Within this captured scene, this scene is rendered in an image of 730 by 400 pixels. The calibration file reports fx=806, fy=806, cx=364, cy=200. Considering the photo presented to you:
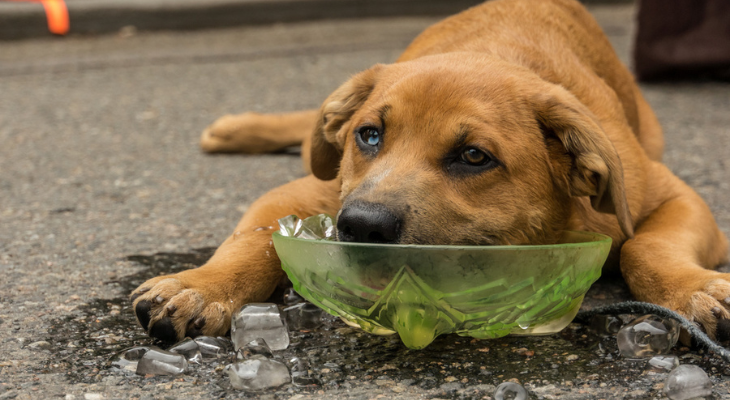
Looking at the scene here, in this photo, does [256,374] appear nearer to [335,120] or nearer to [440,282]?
[440,282]

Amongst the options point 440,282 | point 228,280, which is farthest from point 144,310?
point 440,282

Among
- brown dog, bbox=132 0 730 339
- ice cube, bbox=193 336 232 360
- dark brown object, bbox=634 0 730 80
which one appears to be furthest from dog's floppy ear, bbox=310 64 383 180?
dark brown object, bbox=634 0 730 80

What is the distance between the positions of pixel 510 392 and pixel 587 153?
969 millimetres

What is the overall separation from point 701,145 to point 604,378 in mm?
3869

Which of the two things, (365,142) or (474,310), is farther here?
(365,142)

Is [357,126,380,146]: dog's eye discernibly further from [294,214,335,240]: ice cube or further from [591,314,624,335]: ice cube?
[591,314,624,335]: ice cube

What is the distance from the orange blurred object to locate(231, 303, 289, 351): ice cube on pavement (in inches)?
329

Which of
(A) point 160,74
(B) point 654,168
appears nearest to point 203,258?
(B) point 654,168

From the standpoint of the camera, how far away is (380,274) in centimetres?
228

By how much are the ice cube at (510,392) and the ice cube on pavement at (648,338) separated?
19.3 inches

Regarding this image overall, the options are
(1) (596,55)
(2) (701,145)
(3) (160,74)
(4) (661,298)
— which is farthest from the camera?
(3) (160,74)

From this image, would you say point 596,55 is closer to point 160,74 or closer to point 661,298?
point 661,298

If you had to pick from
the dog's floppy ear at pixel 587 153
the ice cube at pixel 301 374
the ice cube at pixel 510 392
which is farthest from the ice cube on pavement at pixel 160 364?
the dog's floppy ear at pixel 587 153

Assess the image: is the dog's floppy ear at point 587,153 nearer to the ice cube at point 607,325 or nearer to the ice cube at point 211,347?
the ice cube at point 607,325
